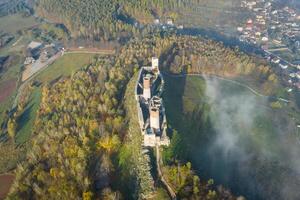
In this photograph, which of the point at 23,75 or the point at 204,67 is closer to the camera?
the point at 204,67

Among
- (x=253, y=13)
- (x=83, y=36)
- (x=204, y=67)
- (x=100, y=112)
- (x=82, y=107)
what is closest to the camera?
(x=100, y=112)

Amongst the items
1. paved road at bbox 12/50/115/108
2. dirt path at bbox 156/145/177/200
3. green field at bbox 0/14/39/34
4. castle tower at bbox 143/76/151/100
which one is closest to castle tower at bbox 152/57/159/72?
castle tower at bbox 143/76/151/100

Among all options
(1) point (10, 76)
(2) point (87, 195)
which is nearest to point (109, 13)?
(1) point (10, 76)

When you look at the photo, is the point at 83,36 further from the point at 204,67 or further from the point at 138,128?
the point at 138,128

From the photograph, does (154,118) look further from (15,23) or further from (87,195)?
(15,23)

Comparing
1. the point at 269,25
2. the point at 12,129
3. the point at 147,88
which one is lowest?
the point at 12,129

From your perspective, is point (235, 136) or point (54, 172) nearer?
point (54, 172)

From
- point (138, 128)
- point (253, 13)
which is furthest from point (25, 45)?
point (253, 13)

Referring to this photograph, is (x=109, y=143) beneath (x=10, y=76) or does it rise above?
above
